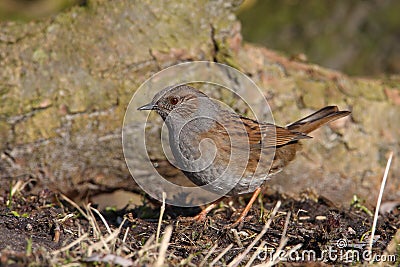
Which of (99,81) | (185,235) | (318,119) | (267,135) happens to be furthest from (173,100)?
(318,119)

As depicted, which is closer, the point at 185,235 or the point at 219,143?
the point at 185,235

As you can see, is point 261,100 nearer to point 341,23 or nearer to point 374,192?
point 374,192

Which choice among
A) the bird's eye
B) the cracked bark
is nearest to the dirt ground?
the cracked bark

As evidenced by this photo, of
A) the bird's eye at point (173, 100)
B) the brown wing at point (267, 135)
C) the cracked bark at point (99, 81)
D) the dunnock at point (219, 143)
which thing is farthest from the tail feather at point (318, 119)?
the bird's eye at point (173, 100)

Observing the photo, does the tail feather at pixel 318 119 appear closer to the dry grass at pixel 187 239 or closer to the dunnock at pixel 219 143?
the dunnock at pixel 219 143

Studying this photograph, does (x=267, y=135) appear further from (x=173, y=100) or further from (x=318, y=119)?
(x=173, y=100)

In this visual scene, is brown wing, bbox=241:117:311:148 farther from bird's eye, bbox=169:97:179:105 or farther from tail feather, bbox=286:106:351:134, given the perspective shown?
bird's eye, bbox=169:97:179:105

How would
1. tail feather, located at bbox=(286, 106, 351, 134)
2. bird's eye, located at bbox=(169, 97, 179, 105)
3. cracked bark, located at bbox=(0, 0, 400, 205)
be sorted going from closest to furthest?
bird's eye, located at bbox=(169, 97, 179, 105) → tail feather, located at bbox=(286, 106, 351, 134) → cracked bark, located at bbox=(0, 0, 400, 205)
